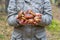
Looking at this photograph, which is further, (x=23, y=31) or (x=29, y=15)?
(x=23, y=31)

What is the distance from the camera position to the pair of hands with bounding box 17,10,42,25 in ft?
8.34

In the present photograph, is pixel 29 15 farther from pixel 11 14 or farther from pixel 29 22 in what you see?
pixel 11 14

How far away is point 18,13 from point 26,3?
0.18m

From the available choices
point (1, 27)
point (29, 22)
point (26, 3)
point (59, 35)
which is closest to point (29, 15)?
point (29, 22)

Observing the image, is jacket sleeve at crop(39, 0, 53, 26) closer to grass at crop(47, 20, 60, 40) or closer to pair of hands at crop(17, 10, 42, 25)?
pair of hands at crop(17, 10, 42, 25)

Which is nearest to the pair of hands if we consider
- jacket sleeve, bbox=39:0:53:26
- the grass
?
jacket sleeve, bbox=39:0:53:26

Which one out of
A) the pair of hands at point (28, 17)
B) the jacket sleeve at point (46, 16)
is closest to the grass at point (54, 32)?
the jacket sleeve at point (46, 16)


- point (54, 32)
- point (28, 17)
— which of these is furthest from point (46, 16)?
point (54, 32)

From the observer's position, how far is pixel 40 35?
9.30 feet

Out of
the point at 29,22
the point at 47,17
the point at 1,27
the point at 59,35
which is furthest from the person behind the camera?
the point at 1,27

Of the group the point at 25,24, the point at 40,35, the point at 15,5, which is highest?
the point at 15,5

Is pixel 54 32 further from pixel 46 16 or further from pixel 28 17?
pixel 28 17

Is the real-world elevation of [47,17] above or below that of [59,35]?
above

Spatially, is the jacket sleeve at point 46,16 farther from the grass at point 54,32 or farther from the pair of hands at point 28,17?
the grass at point 54,32
